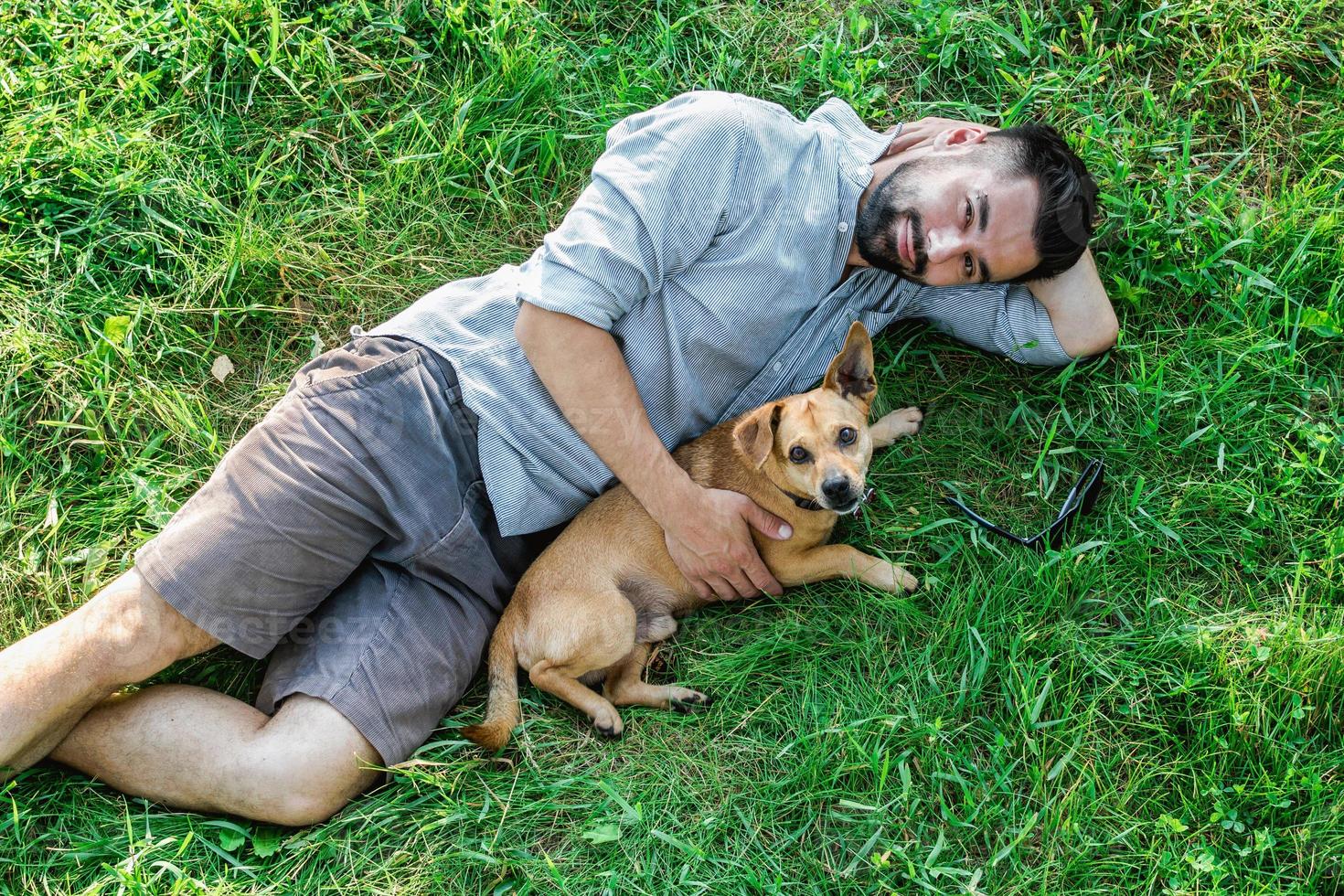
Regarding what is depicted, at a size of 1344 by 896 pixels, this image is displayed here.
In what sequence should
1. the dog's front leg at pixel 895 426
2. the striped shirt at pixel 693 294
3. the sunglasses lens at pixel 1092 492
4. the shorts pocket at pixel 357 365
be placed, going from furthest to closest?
the dog's front leg at pixel 895 426 → the sunglasses lens at pixel 1092 492 → the shorts pocket at pixel 357 365 → the striped shirt at pixel 693 294

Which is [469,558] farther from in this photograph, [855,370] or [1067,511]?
[1067,511]

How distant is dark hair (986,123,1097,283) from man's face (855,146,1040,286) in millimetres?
42

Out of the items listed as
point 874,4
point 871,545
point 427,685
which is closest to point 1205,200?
point 874,4

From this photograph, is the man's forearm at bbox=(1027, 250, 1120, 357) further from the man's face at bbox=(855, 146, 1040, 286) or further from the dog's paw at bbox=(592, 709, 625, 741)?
the dog's paw at bbox=(592, 709, 625, 741)

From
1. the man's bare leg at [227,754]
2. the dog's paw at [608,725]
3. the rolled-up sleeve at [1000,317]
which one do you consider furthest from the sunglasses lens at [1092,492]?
the man's bare leg at [227,754]

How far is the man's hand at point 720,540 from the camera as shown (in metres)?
4.18

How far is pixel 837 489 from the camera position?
12.9 ft

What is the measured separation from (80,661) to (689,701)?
2390 mm

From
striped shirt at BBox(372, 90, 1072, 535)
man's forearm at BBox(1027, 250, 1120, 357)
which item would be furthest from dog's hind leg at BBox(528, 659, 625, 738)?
man's forearm at BBox(1027, 250, 1120, 357)

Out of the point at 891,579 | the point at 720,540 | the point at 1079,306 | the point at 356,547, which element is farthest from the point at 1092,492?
the point at 356,547

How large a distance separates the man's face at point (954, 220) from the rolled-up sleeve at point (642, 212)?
2.32ft

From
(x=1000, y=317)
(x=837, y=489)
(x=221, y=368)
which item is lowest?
(x=837, y=489)

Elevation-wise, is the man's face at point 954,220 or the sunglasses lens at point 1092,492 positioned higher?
the man's face at point 954,220

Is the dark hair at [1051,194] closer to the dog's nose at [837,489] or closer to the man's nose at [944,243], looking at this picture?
the man's nose at [944,243]
